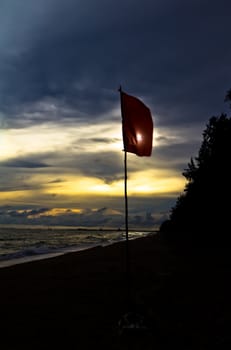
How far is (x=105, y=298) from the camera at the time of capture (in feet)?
39.6

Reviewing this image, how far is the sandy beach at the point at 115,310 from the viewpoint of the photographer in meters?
7.68

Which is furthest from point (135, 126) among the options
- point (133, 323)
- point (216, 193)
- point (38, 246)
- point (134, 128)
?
point (38, 246)

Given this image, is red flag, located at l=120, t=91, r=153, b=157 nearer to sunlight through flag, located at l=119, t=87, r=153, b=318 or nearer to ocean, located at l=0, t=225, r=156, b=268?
sunlight through flag, located at l=119, t=87, r=153, b=318

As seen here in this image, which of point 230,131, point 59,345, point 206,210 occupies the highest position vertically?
point 230,131

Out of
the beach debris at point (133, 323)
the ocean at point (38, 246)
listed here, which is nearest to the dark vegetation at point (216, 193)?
the ocean at point (38, 246)

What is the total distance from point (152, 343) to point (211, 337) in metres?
1.28

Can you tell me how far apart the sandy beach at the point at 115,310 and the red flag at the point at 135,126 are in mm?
3744

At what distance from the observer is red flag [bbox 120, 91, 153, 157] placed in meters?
8.93

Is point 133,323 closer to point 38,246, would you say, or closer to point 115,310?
point 115,310

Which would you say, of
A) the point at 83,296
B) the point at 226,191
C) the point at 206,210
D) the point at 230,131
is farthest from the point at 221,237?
the point at 83,296

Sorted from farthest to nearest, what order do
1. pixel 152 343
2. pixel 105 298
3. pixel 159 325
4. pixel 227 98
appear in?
1. pixel 227 98
2. pixel 105 298
3. pixel 159 325
4. pixel 152 343

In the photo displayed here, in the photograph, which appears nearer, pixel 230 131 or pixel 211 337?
pixel 211 337

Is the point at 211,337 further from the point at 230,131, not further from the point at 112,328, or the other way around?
the point at 230,131

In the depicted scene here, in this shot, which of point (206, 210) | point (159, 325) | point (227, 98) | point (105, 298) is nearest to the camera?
point (159, 325)
